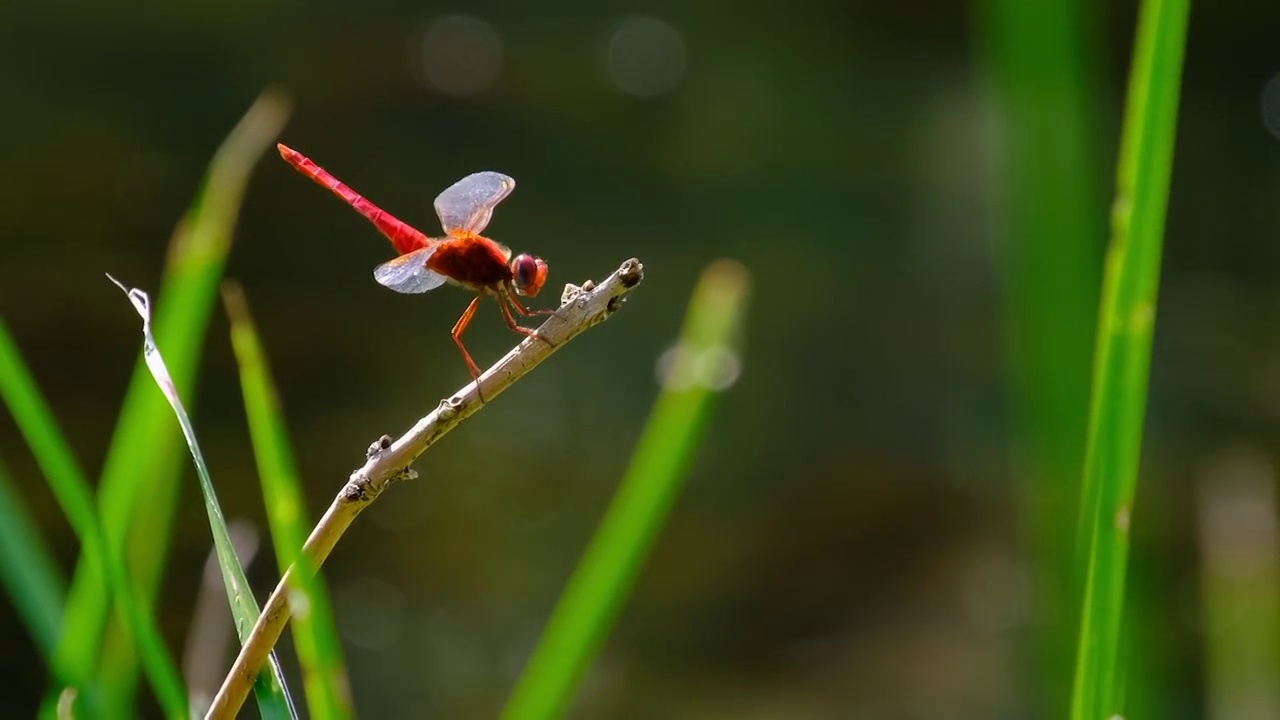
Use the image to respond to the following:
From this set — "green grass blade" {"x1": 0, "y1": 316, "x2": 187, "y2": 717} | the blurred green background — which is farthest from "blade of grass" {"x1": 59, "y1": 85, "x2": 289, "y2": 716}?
the blurred green background

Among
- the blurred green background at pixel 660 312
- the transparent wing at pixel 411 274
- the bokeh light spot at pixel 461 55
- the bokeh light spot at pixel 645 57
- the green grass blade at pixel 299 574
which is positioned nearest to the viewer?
the green grass blade at pixel 299 574

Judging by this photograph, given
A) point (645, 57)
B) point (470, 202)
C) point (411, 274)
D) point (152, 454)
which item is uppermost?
point (645, 57)

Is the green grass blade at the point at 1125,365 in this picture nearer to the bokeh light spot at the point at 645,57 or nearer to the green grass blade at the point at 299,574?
the green grass blade at the point at 299,574

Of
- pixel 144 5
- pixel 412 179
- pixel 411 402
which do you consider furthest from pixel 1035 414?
pixel 144 5

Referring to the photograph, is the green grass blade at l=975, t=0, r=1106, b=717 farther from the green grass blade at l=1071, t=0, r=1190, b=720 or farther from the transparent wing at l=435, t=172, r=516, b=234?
the transparent wing at l=435, t=172, r=516, b=234

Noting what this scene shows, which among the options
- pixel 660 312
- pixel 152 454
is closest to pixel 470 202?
pixel 152 454

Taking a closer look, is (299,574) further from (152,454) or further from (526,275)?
(526,275)

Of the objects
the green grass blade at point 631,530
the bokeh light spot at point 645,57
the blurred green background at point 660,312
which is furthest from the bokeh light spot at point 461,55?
the green grass blade at point 631,530
